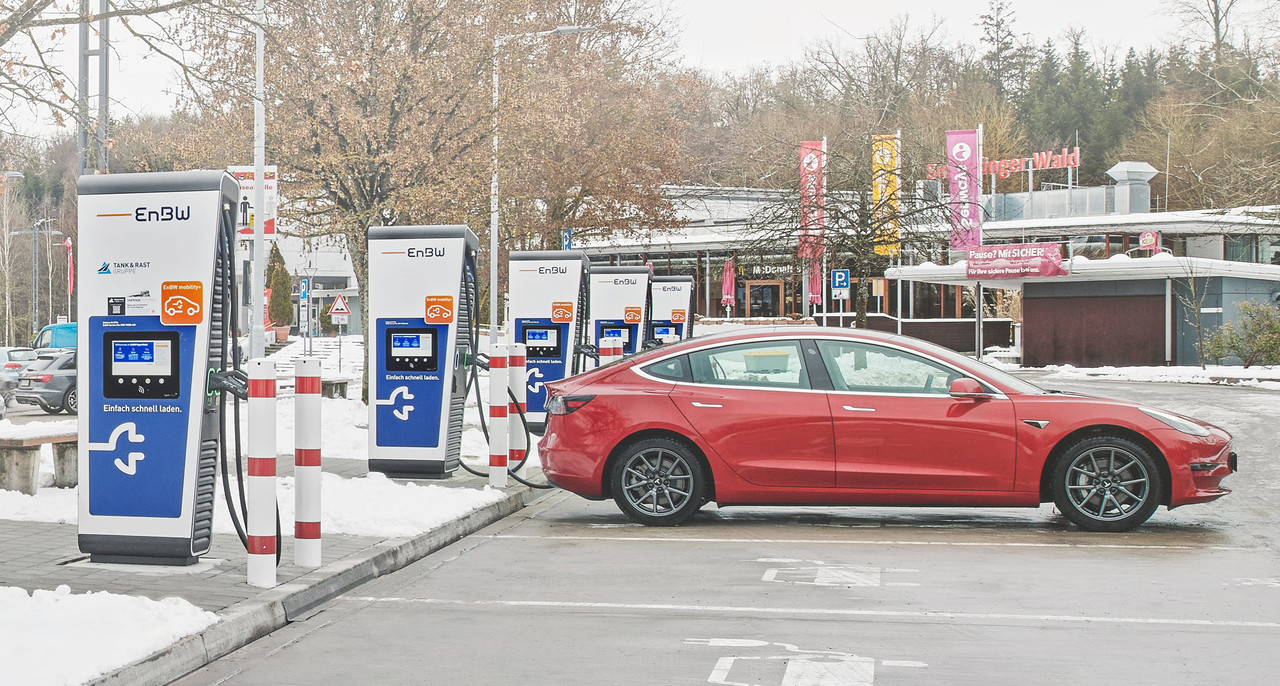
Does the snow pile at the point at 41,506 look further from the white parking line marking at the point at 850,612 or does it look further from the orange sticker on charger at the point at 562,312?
the orange sticker on charger at the point at 562,312

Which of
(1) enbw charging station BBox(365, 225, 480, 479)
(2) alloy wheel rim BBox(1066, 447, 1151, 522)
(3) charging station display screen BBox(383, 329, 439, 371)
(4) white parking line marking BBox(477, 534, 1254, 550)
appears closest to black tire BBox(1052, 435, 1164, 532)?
(2) alloy wheel rim BBox(1066, 447, 1151, 522)

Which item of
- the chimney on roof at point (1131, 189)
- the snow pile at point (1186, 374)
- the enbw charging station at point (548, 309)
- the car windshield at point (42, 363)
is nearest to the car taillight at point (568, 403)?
the enbw charging station at point (548, 309)

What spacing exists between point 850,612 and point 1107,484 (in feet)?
12.1

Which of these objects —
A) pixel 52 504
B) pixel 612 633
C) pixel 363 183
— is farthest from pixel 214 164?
pixel 612 633

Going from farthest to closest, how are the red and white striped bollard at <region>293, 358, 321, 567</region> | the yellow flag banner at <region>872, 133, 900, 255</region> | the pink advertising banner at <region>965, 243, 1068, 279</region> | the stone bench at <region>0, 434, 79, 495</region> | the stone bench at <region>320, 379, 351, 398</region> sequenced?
the pink advertising banner at <region>965, 243, 1068, 279</region>
the yellow flag banner at <region>872, 133, 900, 255</region>
the stone bench at <region>320, 379, 351, 398</region>
the stone bench at <region>0, 434, 79, 495</region>
the red and white striped bollard at <region>293, 358, 321, 567</region>

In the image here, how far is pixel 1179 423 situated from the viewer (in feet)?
31.9

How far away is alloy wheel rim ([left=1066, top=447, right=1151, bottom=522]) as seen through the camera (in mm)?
9641

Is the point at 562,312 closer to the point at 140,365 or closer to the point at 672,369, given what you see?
the point at 672,369

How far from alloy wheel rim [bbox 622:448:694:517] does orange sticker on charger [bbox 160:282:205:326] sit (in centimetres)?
385

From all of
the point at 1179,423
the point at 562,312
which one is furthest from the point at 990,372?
the point at 562,312

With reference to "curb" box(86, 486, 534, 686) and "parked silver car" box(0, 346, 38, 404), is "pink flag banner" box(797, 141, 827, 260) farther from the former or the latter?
"curb" box(86, 486, 534, 686)

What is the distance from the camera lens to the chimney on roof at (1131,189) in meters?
54.3

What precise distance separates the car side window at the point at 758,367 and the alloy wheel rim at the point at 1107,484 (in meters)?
2.12

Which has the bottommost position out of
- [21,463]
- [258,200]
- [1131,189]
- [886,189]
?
[21,463]
